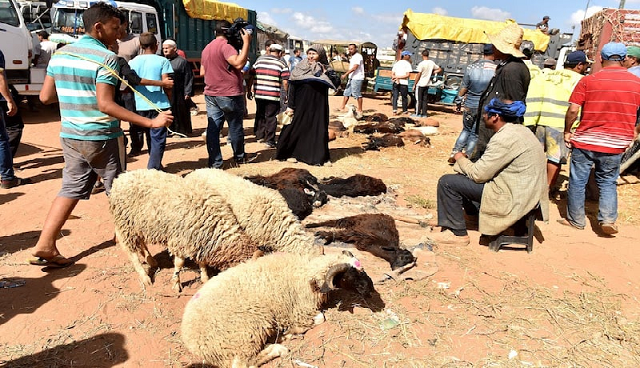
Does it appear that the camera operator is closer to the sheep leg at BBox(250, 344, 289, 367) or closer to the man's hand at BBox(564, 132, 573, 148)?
the sheep leg at BBox(250, 344, 289, 367)

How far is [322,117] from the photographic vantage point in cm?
736

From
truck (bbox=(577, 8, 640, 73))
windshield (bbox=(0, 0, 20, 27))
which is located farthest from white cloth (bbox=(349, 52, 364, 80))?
windshield (bbox=(0, 0, 20, 27))

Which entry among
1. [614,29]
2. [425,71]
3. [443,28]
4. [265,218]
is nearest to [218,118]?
[265,218]

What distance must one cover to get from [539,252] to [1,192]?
7.29 m

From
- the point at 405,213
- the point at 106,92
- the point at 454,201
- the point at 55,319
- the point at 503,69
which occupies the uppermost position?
the point at 503,69

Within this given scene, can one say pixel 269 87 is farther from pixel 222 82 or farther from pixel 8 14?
pixel 8 14

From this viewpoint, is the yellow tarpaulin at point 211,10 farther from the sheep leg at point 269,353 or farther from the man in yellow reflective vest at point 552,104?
the sheep leg at point 269,353

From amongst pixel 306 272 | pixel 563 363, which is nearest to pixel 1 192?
pixel 306 272

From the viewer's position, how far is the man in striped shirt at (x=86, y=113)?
11.0 ft

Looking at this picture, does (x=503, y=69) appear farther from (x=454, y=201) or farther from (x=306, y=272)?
(x=306, y=272)

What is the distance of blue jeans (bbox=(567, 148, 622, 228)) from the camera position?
4914mm

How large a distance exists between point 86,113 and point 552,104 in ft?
19.4

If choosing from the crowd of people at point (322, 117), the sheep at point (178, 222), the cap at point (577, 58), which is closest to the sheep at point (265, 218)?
the sheep at point (178, 222)

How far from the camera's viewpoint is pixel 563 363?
2852 millimetres
